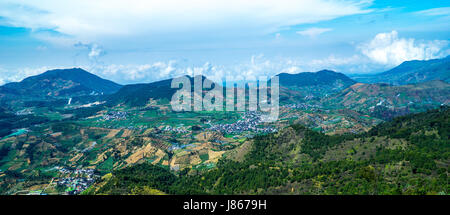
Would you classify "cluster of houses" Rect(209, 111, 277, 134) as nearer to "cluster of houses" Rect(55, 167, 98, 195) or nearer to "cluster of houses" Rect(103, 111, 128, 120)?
"cluster of houses" Rect(55, 167, 98, 195)

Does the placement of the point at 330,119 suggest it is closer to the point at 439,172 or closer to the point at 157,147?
the point at 157,147

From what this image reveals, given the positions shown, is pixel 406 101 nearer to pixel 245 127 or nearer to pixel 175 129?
pixel 245 127

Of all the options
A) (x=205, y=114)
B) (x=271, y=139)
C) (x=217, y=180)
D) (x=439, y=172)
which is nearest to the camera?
(x=439, y=172)

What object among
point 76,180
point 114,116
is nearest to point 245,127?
point 76,180

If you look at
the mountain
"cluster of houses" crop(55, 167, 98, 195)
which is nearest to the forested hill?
"cluster of houses" crop(55, 167, 98, 195)
